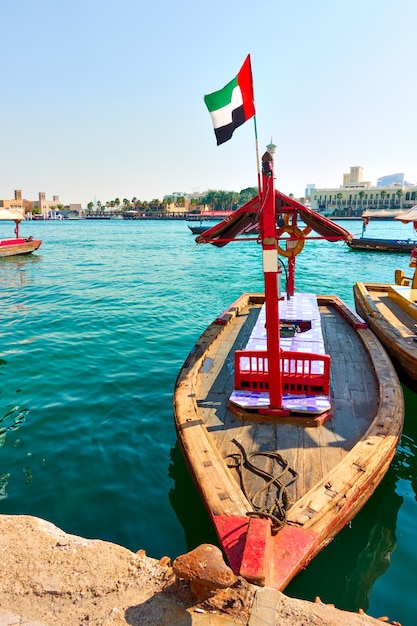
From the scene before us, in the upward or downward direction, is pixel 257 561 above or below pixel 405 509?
above

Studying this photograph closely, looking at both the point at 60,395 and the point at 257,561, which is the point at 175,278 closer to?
the point at 60,395

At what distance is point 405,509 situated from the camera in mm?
6367

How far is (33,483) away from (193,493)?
9.07 feet

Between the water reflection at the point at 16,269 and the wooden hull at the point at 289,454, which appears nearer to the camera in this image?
the wooden hull at the point at 289,454

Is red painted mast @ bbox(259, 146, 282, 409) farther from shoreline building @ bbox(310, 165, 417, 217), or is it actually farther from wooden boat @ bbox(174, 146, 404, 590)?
shoreline building @ bbox(310, 165, 417, 217)

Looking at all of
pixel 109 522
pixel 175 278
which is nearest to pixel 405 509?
pixel 109 522

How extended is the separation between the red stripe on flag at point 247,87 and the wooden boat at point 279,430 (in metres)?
0.83

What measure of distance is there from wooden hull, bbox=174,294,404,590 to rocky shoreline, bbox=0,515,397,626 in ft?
1.15

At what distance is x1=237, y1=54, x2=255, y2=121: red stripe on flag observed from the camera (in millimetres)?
5457

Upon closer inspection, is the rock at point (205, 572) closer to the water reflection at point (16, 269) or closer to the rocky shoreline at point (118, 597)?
the rocky shoreline at point (118, 597)

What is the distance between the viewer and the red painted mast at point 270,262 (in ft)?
19.8

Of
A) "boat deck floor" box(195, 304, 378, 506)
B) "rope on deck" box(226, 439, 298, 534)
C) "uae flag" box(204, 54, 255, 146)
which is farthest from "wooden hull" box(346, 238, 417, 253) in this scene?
"rope on deck" box(226, 439, 298, 534)

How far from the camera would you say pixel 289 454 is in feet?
18.6

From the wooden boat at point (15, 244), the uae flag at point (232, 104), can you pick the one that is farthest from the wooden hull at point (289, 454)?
the wooden boat at point (15, 244)
